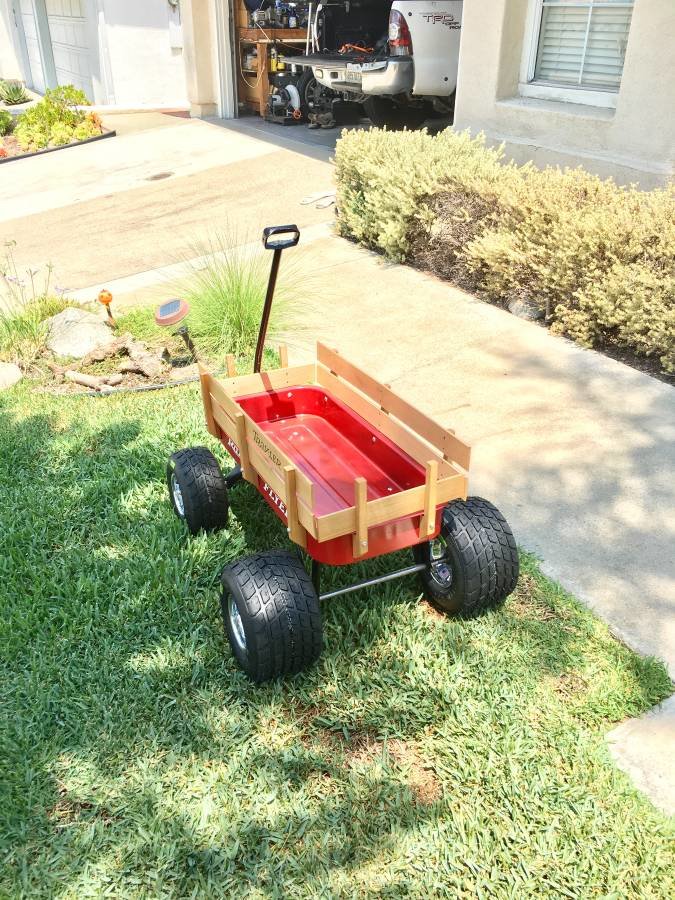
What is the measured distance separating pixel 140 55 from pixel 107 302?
14.8 m

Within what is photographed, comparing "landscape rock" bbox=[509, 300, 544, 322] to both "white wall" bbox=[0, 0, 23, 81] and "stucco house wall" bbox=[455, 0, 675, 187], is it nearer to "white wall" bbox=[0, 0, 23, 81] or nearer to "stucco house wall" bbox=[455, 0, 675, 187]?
"stucco house wall" bbox=[455, 0, 675, 187]

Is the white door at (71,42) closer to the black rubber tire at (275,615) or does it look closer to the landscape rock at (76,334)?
the landscape rock at (76,334)

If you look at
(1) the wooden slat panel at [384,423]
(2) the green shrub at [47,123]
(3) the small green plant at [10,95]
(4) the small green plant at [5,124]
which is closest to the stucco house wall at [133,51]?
(3) the small green plant at [10,95]

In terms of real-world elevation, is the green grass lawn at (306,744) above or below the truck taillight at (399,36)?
below

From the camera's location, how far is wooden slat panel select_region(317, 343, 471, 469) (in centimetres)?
292

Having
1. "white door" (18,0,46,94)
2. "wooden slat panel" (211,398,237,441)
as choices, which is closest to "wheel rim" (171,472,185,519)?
"wooden slat panel" (211,398,237,441)

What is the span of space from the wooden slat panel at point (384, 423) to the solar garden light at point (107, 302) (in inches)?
104

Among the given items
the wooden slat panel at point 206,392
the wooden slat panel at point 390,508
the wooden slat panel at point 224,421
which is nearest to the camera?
the wooden slat panel at point 390,508

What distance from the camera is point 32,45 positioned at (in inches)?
948

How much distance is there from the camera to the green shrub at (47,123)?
13.9 meters

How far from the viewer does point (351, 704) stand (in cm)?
283

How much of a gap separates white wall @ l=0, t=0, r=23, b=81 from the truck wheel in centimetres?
1953

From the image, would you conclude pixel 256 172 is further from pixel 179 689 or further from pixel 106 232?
pixel 179 689

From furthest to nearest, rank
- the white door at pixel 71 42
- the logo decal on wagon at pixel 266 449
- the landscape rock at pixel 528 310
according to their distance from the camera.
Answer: the white door at pixel 71 42, the landscape rock at pixel 528 310, the logo decal on wagon at pixel 266 449
